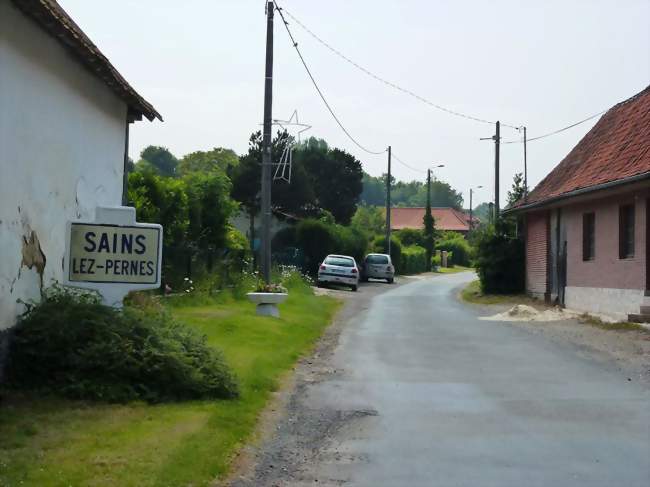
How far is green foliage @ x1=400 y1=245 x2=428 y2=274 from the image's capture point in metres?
62.3

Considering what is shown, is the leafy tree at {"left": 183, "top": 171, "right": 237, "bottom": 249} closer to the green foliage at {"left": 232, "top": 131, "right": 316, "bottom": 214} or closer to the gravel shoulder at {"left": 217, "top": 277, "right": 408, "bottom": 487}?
the gravel shoulder at {"left": 217, "top": 277, "right": 408, "bottom": 487}

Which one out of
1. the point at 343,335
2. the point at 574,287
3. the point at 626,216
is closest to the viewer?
the point at 343,335

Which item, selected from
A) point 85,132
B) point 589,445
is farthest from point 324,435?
point 85,132

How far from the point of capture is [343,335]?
1806cm

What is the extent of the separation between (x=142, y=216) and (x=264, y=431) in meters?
12.2

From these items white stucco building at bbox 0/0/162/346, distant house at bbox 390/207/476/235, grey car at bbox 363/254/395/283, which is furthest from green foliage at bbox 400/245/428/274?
white stucco building at bbox 0/0/162/346

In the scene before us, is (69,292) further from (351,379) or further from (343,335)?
(343,335)

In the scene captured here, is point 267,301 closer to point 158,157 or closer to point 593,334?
point 593,334

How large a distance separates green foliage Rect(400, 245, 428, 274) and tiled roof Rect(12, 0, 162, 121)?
47.9 m

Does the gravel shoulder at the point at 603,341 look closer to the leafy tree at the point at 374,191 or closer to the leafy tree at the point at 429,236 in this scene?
the leafy tree at the point at 429,236

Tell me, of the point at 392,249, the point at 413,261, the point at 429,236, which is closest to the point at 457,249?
the point at 429,236

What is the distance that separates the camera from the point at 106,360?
28.9 ft

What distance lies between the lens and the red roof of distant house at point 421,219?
347 feet

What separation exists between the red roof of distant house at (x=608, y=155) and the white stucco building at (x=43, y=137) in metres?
11.6
